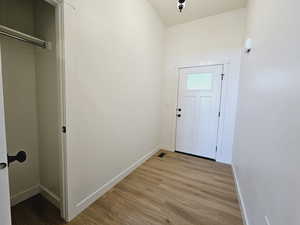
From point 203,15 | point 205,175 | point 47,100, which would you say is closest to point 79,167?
point 47,100

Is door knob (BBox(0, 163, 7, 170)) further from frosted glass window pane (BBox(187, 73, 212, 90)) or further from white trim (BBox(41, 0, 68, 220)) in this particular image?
frosted glass window pane (BBox(187, 73, 212, 90))

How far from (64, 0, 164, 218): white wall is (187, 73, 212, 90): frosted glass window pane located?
1011 millimetres

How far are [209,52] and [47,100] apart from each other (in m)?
3.02

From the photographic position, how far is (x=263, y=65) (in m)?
1.31

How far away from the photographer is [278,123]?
37.0 inches

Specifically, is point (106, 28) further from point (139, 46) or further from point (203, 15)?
point (203, 15)

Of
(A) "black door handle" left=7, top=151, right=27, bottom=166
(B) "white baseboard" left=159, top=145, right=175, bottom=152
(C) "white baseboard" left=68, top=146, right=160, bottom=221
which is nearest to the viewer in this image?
(A) "black door handle" left=7, top=151, right=27, bottom=166

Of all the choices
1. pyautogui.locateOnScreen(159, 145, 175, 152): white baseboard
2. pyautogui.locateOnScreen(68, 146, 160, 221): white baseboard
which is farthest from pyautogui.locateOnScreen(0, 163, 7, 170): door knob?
pyautogui.locateOnScreen(159, 145, 175, 152): white baseboard

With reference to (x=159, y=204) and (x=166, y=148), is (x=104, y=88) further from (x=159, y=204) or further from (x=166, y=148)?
(x=166, y=148)

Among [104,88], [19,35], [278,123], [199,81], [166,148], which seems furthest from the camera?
[166,148]

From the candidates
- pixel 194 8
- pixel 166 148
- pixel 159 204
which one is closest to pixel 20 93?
pixel 159 204

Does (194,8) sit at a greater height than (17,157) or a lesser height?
greater

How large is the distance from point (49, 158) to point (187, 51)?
3.22m

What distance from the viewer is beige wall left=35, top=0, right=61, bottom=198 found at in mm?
1586
